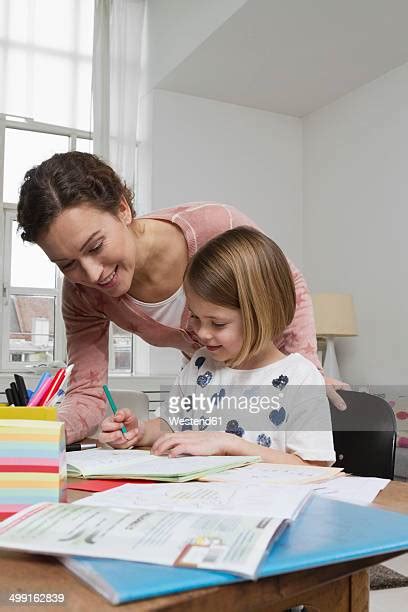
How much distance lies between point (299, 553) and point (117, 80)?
14.1 ft

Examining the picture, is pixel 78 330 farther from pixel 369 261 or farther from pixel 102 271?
pixel 369 261

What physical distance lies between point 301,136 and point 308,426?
166 inches

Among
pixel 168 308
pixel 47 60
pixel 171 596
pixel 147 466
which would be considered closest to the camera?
pixel 171 596

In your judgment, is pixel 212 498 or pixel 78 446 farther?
pixel 78 446

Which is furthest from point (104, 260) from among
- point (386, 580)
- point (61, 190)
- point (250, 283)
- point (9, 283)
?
point (9, 283)

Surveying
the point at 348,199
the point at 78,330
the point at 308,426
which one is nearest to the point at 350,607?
the point at 308,426

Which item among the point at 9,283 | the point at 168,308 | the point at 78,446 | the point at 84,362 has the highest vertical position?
the point at 9,283

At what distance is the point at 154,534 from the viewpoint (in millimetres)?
462

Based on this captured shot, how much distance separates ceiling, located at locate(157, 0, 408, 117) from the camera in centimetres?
346

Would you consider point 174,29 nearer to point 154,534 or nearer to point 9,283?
point 9,283

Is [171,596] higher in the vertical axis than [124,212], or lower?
lower

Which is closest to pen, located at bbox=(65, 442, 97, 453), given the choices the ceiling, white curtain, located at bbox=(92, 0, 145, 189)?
the ceiling

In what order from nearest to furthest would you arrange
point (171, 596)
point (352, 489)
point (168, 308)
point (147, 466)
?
point (171, 596) → point (352, 489) → point (147, 466) → point (168, 308)

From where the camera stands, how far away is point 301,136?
5.00 meters
